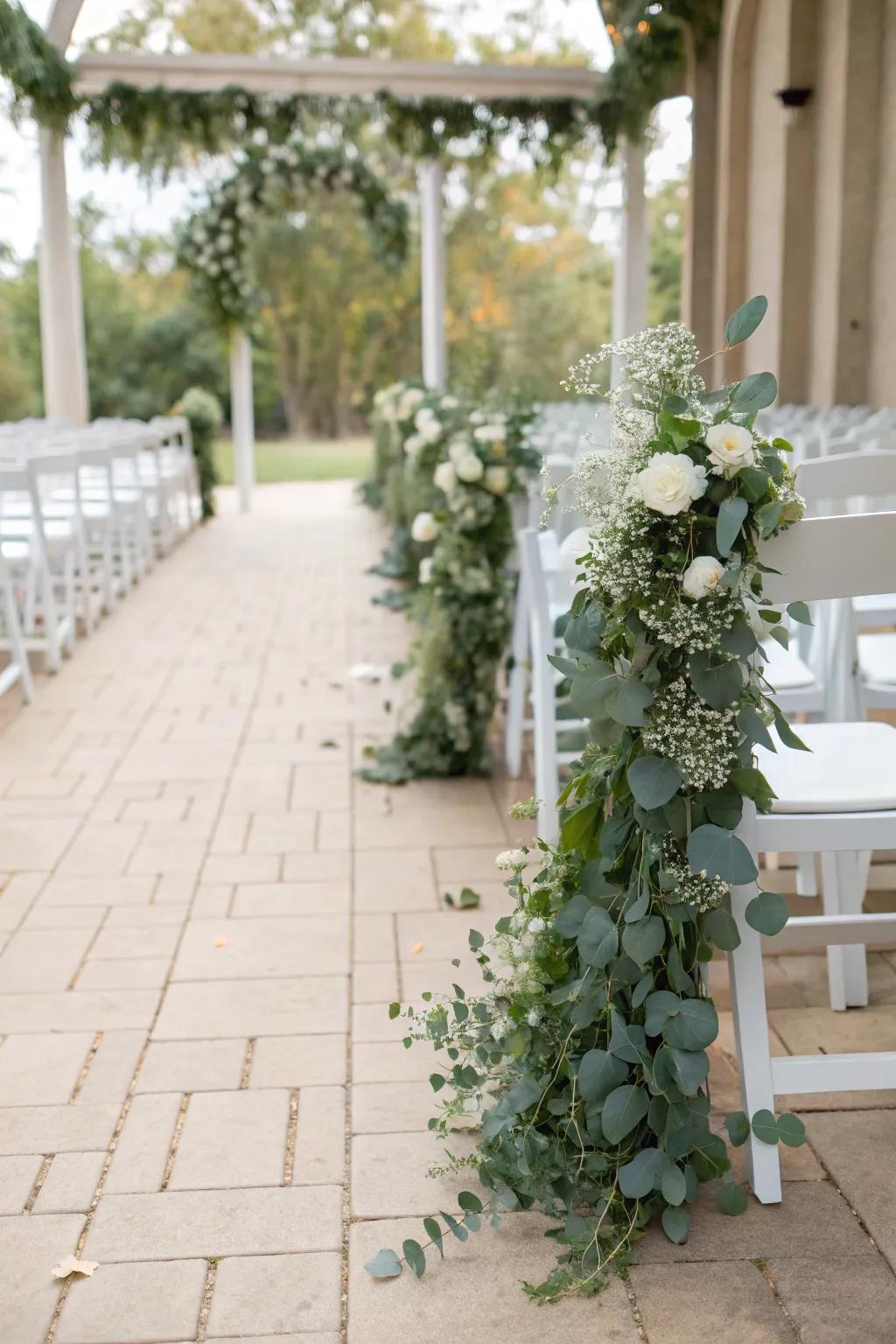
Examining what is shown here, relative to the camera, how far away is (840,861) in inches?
95.7

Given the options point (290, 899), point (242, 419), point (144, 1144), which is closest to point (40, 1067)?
point (144, 1144)

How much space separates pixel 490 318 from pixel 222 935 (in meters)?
11.2

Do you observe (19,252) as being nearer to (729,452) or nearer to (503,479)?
(503,479)

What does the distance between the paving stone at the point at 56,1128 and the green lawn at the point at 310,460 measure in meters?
14.2

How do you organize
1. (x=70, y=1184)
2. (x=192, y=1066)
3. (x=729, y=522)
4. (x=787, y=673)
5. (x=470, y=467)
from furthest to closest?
1. (x=470, y=467)
2. (x=787, y=673)
3. (x=192, y=1066)
4. (x=70, y=1184)
5. (x=729, y=522)

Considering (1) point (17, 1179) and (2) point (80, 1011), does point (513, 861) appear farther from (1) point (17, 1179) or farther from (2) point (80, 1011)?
(2) point (80, 1011)

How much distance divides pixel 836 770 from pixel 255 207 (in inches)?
398

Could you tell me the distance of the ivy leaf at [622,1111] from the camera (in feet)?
5.82

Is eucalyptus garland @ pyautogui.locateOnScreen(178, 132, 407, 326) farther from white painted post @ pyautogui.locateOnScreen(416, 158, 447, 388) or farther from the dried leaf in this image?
the dried leaf

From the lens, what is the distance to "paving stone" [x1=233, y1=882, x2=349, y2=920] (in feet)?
10.1

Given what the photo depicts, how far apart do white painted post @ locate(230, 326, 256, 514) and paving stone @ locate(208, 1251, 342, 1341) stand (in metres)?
10.7

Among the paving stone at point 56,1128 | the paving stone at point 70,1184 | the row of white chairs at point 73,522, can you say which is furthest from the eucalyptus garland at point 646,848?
the row of white chairs at point 73,522

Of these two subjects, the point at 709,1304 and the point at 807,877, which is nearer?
the point at 709,1304

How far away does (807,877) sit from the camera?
3.06 metres
